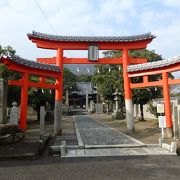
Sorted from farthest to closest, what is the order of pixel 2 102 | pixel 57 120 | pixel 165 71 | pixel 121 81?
pixel 121 81 < pixel 57 120 < pixel 165 71 < pixel 2 102

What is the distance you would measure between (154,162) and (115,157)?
1.67 metres

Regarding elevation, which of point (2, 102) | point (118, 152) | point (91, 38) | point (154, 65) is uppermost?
point (91, 38)

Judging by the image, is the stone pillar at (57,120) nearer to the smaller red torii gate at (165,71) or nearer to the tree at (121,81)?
the smaller red torii gate at (165,71)

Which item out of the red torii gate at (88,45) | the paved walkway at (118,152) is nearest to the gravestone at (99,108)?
the red torii gate at (88,45)

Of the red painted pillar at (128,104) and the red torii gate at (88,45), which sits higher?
the red torii gate at (88,45)

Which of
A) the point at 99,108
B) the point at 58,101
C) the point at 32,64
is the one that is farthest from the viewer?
the point at 99,108

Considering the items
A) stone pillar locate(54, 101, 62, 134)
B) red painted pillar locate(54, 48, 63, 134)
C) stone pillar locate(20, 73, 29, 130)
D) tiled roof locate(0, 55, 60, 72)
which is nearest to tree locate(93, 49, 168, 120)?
red painted pillar locate(54, 48, 63, 134)

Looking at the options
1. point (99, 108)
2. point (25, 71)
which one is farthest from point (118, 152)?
point (99, 108)

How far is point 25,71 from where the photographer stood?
18969mm

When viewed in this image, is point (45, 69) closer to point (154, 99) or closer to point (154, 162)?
point (154, 162)

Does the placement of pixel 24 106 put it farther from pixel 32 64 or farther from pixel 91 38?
pixel 91 38

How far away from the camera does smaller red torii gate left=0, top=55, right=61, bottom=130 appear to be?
58.0ft

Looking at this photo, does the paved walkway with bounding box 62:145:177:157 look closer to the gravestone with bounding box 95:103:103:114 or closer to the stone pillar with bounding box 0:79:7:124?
the stone pillar with bounding box 0:79:7:124

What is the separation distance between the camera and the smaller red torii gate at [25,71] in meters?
17.7
